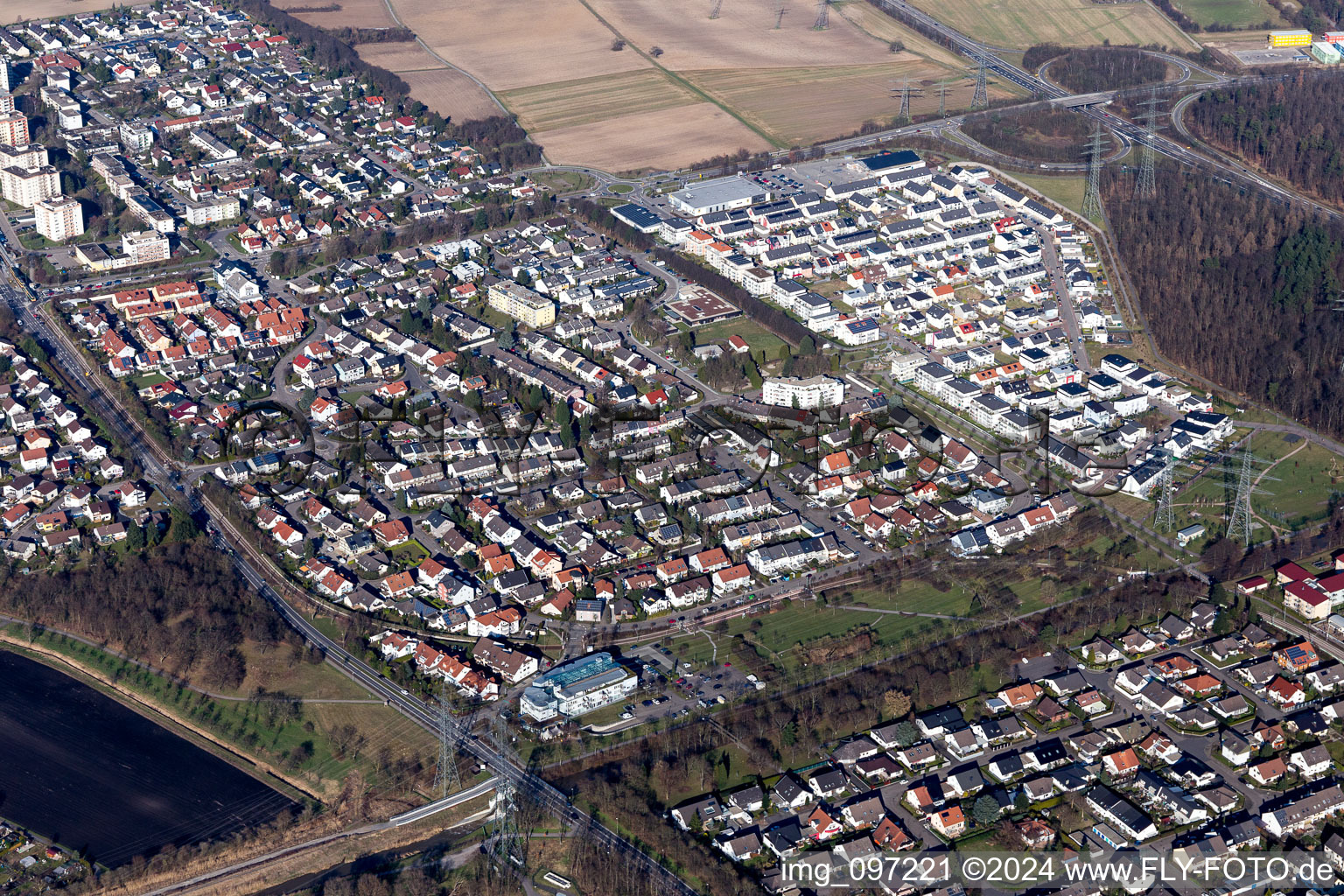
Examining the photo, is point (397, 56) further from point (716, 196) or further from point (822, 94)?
point (716, 196)

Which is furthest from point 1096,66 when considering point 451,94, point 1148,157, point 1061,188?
point 451,94

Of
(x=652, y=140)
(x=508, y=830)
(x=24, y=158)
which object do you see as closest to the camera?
(x=508, y=830)

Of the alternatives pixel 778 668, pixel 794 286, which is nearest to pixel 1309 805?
pixel 778 668

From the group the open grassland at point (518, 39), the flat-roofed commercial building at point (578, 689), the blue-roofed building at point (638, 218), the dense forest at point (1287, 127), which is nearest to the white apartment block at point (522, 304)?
the blue-roofed building at point (638, 218)

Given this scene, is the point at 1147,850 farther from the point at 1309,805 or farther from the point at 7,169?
the point at 7,169

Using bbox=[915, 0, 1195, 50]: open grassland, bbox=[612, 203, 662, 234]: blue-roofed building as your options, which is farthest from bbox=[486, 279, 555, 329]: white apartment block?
bbox=[915, 0, 1195, 50]: open grassland

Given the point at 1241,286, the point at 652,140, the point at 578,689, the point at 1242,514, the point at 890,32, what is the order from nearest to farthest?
the point at 578,689, the point at 1242,514, the point at 1241,286, the point at 652,140, the point at 890,32
